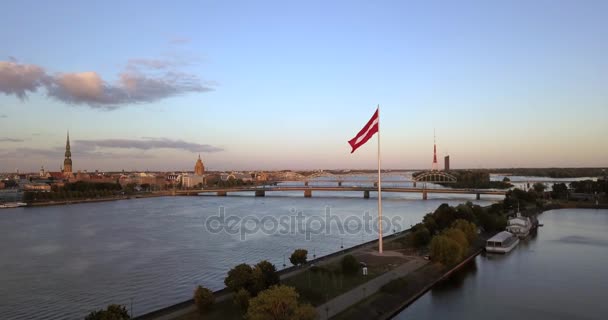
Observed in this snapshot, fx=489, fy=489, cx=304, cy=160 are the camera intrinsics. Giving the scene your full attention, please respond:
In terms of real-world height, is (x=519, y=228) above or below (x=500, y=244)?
above

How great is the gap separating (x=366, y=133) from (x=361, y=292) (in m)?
4.03

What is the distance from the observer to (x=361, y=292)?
10.5 meters

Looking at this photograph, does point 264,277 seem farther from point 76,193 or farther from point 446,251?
point 76,193

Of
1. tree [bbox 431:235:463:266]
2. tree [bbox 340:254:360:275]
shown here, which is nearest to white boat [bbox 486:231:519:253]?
tree [bbox 431:235:463:266]

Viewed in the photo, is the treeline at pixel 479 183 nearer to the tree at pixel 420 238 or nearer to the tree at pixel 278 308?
the tree at pixel 420 238

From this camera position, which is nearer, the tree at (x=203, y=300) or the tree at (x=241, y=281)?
the tree at (x=203, y=300)

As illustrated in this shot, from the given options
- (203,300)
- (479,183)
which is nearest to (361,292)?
(203,300)

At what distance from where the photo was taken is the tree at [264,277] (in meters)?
9.43

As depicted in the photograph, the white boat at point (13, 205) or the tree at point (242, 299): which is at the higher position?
the tree at point (242, 299)

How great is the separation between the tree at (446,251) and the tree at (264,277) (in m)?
5.93

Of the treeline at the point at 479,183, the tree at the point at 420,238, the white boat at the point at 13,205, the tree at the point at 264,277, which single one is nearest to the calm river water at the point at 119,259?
the tree at the point at 264,277

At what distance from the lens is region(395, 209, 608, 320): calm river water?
417 inches

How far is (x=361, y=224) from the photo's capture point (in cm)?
2591

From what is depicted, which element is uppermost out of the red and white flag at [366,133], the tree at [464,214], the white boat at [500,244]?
the red and white flag at [366,133]
